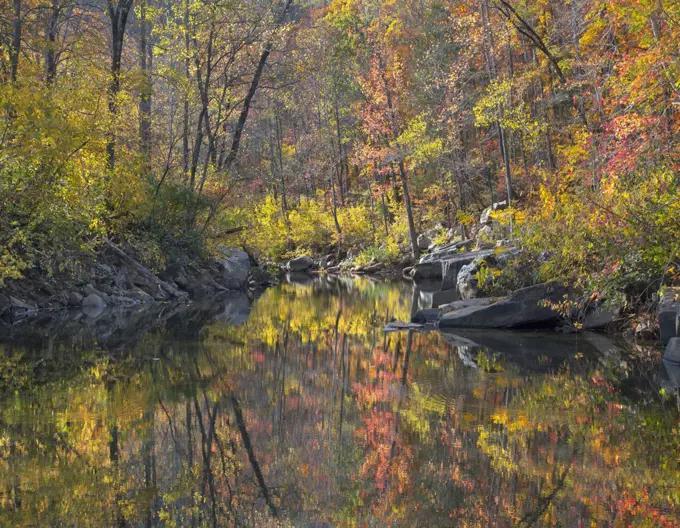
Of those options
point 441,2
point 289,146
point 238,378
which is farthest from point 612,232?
point 289,146

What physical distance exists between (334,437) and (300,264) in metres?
33.6

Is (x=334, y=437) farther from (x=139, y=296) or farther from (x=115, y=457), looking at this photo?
(x=139, y=296)

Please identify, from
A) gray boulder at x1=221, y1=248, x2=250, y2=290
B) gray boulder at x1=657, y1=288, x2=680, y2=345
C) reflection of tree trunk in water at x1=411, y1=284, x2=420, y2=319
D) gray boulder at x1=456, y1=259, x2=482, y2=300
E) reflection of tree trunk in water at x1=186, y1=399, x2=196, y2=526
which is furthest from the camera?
gray boulder at x1=221, y1=248, x2=250, y2=290

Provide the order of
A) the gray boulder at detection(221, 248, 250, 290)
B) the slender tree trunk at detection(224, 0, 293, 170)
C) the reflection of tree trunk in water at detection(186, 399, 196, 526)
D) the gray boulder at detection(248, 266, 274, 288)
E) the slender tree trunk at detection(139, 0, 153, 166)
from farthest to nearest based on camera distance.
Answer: the gray boulder at detection(248, 266, 274, 288) < the gray boulder at detection(221, 248, 250, 290) < the slender tree trunk at detection(224, 0, 293, 170) < the slender tree trunk at detection(139, 0, 153, 166) < the reflection of tree trunk in water at detection(186, 399, 196, 526)

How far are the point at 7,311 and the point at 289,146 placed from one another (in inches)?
1420

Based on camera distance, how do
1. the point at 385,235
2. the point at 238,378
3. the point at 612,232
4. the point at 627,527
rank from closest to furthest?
the point at 627,527 < the point at 238,378 < the point at 612,232 < the point at 385,235

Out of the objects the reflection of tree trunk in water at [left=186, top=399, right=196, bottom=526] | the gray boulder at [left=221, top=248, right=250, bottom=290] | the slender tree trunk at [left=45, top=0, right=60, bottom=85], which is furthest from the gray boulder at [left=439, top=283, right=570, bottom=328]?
the gray boulder at [left=221, top=248, right=250, bottom=290]

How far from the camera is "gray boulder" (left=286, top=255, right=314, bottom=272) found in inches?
1532

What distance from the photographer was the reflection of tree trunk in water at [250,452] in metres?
4.11

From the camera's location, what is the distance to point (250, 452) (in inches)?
199

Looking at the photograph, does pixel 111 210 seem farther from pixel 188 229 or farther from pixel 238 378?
pixel 238 378

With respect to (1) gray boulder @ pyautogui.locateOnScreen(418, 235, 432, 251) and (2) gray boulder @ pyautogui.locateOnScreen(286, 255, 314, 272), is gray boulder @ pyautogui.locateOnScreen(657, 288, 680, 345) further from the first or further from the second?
(2) gray boulder @ pyautogui.locateOnScreen(286, 255, 314, 272)

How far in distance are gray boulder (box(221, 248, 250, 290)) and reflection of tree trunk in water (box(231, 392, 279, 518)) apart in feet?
58.5

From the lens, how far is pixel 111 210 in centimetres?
1953
